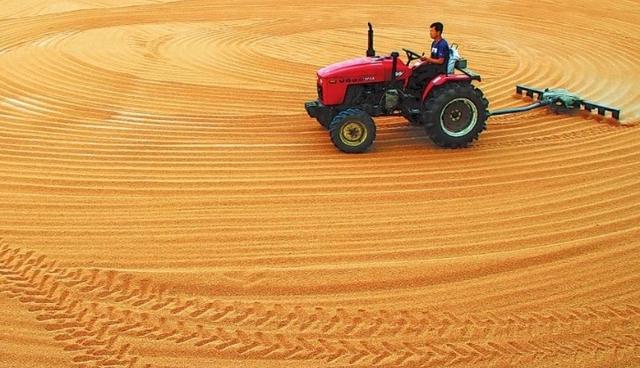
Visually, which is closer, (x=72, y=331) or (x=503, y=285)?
(x=72, y=331)

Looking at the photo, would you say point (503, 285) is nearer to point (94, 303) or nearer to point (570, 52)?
point (94, 303)

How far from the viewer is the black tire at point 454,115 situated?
696 cm

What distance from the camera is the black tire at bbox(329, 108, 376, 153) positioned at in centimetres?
690

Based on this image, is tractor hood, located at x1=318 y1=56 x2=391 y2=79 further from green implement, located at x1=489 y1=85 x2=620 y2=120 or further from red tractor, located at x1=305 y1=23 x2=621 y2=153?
green implement, located at x1=489 y1=85 x2=620 y2=120

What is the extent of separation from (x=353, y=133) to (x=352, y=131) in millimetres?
23

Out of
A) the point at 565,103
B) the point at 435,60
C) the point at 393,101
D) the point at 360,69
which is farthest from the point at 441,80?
the point at 565,103

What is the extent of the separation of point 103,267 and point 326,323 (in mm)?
1618

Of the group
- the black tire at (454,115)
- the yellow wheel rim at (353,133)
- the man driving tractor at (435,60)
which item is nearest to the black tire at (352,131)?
the yellow wheel rim at (353,133)

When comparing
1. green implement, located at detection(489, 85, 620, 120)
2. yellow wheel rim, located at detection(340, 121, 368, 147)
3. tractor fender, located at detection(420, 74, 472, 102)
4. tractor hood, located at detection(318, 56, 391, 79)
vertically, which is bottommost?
yellow wheel rim, located at detection(340, 121, 368, 147)

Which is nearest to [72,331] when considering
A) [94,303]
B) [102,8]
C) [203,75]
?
[94,303]

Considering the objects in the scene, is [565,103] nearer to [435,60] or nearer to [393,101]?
[435,60]

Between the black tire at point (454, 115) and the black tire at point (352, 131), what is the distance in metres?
0.58

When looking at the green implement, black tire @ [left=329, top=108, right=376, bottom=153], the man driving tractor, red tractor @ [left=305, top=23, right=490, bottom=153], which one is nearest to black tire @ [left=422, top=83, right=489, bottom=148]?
red tractor @ [left=305, top=23, right=490, bottom=153]

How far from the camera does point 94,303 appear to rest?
4316 millimetres
